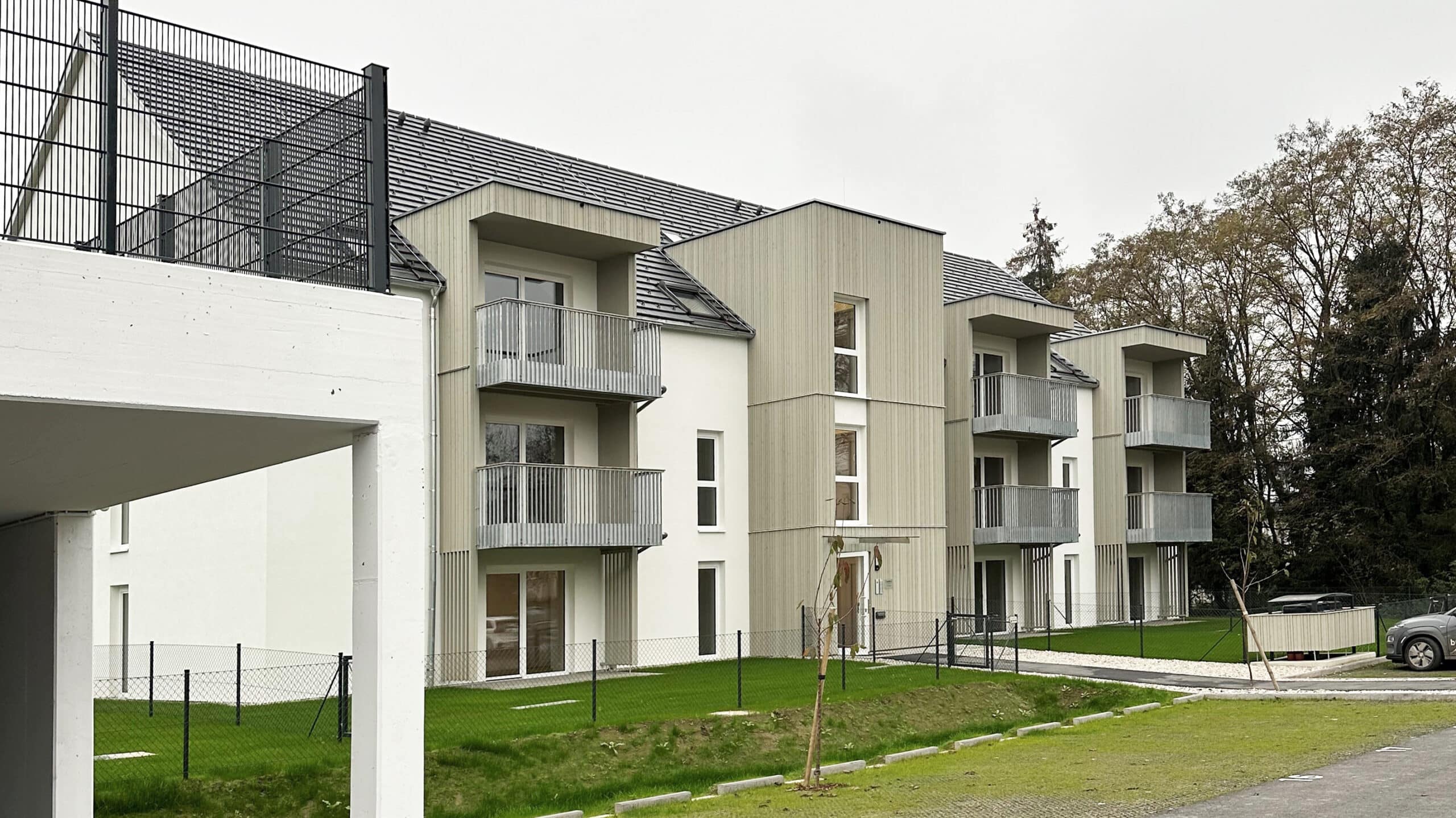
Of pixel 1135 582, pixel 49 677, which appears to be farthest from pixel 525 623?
pixel 1135 582

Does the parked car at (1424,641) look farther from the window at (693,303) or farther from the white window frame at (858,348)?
the window at (693,303)

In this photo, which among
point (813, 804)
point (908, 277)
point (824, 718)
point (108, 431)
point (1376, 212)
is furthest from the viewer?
point (1376, 212)

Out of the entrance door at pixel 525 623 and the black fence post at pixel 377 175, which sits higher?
the black fence post at pixel 377 175

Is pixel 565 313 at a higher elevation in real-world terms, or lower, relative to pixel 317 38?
lower

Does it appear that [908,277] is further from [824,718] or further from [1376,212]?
[1376,212]

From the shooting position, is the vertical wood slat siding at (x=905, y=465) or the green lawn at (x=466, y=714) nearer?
the green lawn at (x=466, y=714)

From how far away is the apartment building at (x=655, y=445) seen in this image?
23312mm

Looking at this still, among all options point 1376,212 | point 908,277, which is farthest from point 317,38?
point 1376,212

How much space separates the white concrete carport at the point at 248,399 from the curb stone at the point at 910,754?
10.6 metres

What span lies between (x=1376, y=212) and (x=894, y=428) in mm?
25465

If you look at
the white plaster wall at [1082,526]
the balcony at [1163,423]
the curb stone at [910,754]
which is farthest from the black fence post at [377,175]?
the balcony at [1163,423]

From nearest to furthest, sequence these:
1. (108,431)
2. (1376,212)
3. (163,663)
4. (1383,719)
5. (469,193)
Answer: (108,431) < (1383,719) < (163,663) < (469,193) < (1376,212)

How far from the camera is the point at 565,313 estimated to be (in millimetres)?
24578

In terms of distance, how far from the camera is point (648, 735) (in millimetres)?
17406
